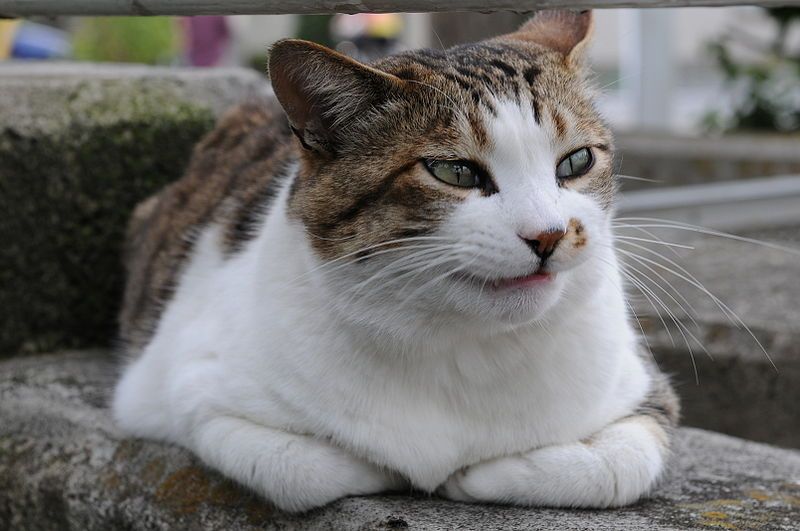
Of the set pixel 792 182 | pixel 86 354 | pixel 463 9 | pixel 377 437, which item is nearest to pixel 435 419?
pixel 377 437

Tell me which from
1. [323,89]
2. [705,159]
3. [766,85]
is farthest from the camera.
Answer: [766,85]

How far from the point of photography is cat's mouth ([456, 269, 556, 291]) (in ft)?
6.86

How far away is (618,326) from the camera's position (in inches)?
100

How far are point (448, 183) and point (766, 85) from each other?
7310 mm

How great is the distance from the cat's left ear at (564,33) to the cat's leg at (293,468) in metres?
1.06

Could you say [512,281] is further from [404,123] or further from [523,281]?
[404,123]

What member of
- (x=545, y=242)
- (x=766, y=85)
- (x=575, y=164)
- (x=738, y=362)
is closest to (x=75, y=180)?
(x=575, y=164)

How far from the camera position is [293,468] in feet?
7.66

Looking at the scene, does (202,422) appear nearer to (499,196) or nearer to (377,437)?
(377,437)

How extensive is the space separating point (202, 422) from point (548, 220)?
3.48ft

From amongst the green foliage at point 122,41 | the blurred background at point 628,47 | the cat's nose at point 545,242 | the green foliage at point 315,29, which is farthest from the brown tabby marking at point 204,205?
the green foliage at point 315,29

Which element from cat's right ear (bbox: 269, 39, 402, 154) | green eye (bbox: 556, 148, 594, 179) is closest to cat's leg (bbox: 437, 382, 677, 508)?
green eye (bbox: 556, 148, 594, 179)

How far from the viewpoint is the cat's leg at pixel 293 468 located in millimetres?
2338

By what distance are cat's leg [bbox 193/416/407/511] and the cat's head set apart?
13.3 inches
